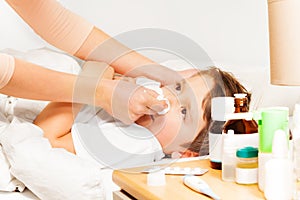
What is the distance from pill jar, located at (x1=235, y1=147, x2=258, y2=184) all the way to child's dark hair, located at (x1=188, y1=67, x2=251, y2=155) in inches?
14.7

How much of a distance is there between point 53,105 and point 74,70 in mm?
232

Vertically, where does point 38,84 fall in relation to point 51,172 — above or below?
above

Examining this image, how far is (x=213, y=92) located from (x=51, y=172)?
0.56m

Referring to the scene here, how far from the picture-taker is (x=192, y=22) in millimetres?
1952

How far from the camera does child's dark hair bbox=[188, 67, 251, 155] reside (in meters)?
1.29

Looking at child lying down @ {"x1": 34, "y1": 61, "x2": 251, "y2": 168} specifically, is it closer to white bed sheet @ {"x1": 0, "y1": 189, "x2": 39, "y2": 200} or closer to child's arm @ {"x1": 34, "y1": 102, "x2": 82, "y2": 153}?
child's arm @ {"x1": 34, "y1": 102, "x2": 82, "y2": 153}

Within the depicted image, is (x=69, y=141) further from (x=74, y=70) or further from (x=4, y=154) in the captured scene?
(x=74, y=70)

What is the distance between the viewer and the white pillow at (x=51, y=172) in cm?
108

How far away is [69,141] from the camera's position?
1.27 m

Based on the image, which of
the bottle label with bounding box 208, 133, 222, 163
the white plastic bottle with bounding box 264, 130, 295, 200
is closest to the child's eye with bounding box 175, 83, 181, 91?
the bottle label with bounding box 208, 133, 222, 163

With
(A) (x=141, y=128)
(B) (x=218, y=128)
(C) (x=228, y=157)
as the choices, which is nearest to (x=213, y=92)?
(A) (x=141, y=128)

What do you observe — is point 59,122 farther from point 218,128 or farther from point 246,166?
point 246,166

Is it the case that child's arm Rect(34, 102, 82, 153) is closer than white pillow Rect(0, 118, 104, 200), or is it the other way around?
white pillow Rect(0, 118, 104, 200)

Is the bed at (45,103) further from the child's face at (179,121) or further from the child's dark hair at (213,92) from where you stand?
the child's face at (179,121)
